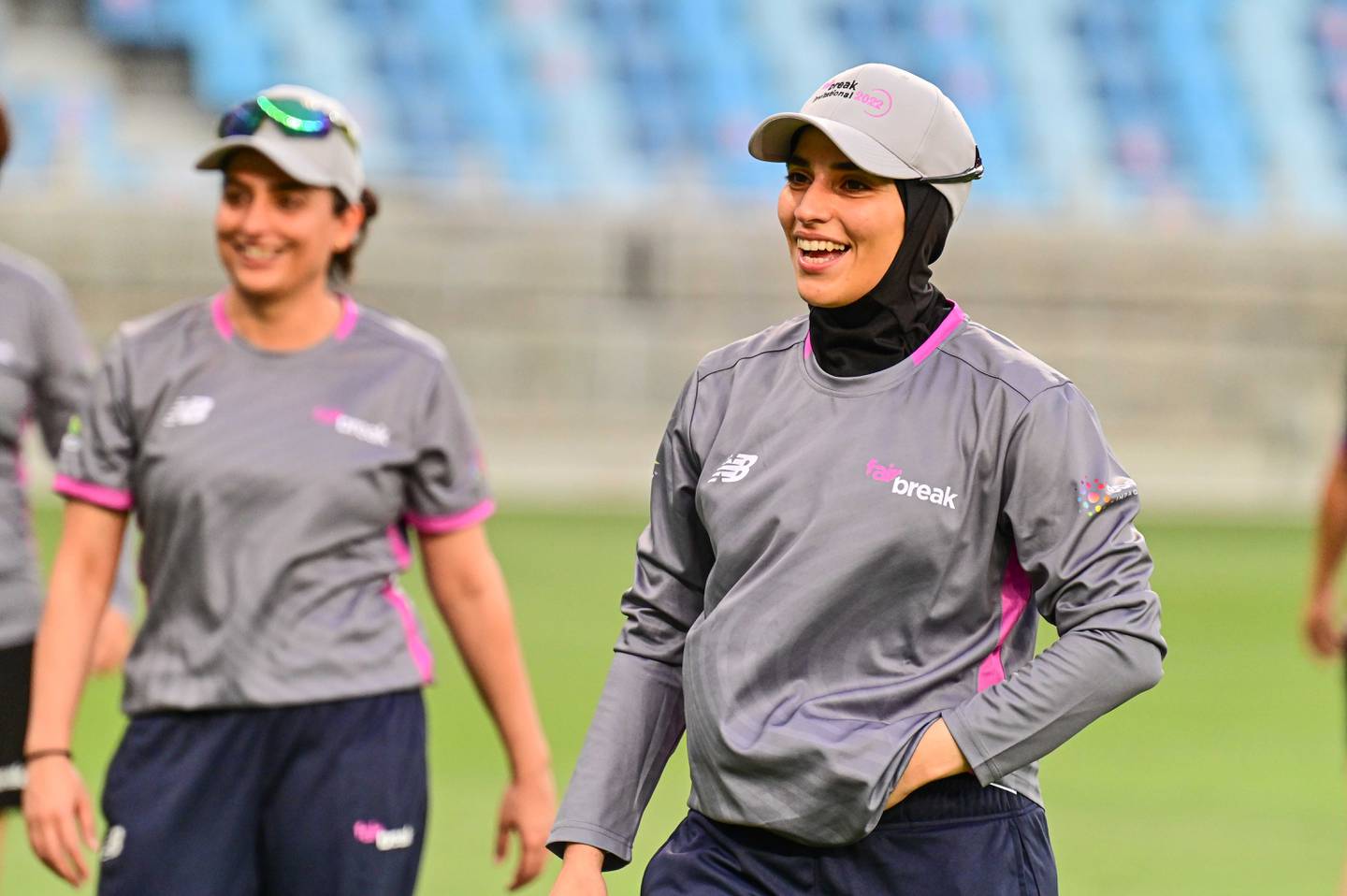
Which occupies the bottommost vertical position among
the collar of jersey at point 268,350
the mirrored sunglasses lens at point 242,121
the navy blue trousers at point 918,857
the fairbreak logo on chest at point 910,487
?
the navy blue trousers at point 918,857

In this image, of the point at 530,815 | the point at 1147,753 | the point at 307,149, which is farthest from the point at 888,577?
the point at 1147,753

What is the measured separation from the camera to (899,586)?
299 cm

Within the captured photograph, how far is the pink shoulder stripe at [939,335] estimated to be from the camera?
3076 millimetres

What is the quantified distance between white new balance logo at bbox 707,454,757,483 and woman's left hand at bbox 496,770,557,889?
1355 millimetres

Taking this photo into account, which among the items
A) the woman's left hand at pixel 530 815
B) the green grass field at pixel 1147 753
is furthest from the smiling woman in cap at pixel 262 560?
the green grass field at pixel 1147 753

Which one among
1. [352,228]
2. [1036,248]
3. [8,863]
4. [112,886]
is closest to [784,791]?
[112,886]

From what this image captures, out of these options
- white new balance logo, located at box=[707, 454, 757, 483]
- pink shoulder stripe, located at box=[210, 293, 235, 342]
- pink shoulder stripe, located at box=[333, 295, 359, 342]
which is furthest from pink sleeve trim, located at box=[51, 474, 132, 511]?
white new balance logo, located at box=[707, 454, 757, 483]

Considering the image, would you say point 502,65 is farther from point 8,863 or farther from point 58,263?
point 8,863

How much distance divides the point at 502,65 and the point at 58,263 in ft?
19.4

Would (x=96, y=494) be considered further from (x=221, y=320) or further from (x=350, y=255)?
(x=350, y=255)

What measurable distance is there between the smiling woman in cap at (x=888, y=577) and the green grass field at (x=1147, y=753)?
12.6 ft

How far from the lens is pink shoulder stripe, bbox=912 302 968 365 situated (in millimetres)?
3076

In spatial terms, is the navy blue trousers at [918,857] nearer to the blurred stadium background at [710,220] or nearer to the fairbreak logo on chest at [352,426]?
the fairbreak logo on chest at [352,426]

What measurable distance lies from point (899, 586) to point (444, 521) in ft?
4.69
